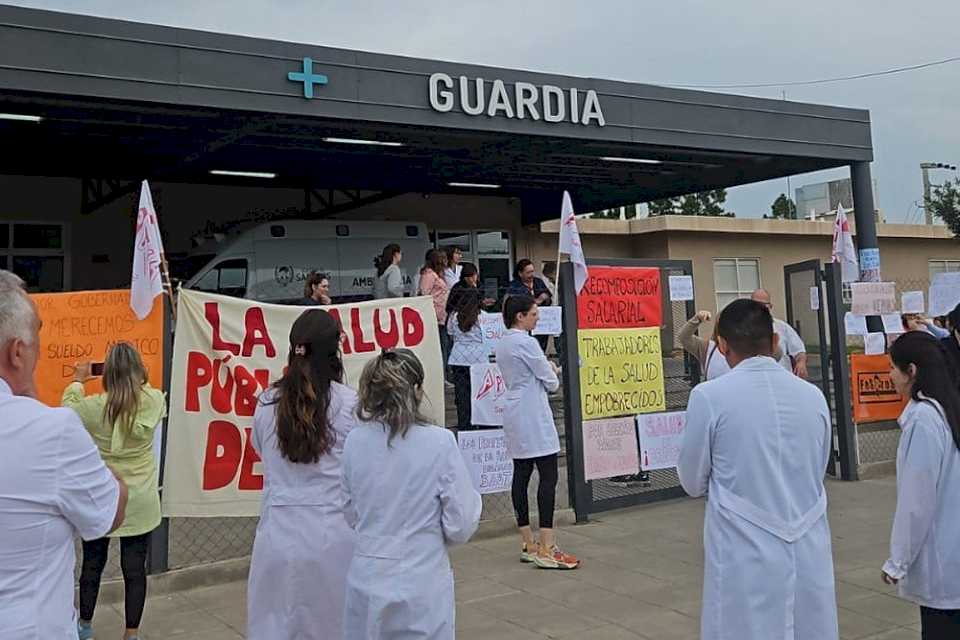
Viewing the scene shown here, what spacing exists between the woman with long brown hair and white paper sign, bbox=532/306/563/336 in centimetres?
360

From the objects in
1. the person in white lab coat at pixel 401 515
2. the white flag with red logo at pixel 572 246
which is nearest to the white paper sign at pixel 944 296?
the white flag with red logo at pixel 572 246

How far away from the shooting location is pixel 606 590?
6004 mm

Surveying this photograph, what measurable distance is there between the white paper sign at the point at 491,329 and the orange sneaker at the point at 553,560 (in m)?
2.34

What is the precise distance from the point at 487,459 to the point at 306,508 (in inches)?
167

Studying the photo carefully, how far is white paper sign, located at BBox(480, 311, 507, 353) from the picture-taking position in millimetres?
8359

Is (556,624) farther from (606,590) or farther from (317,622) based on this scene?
(317,622)

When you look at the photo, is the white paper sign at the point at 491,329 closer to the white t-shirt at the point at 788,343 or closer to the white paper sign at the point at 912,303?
the white t-shirt at the point at 788,343

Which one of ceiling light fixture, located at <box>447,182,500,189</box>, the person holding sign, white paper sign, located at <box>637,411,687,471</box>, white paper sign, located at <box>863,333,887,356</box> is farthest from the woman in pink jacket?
ceiling light fixture, located at <box>447,182,500,189</box>

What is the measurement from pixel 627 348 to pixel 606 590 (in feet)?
9.66

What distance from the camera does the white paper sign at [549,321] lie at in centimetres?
770

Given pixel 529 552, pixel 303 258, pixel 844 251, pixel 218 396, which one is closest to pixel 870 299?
pixel 844 251

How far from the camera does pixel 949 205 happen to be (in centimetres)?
2711

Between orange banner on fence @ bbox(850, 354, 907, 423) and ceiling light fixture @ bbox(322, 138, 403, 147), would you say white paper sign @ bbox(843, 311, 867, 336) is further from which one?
ceiling light fixture @ bbox(322, 138, 403, 147)

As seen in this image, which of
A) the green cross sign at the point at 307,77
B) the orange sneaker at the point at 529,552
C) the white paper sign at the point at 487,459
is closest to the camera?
the orange sneaker at the point at 529,552
